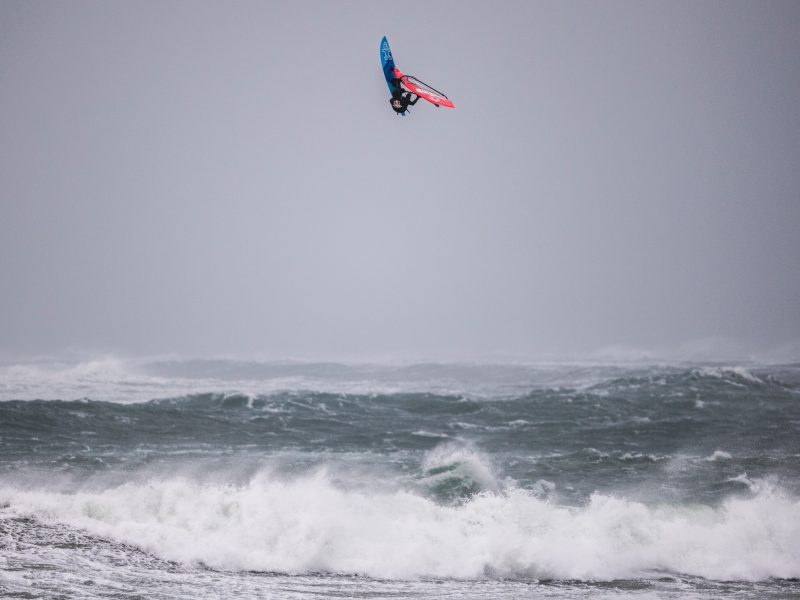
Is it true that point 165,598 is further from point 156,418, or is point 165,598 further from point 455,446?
point 156,418

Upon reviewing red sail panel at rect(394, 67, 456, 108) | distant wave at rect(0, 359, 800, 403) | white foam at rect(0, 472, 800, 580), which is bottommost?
white foam at rect(0, 472, 800, 580)

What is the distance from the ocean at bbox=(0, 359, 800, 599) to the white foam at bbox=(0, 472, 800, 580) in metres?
0.04

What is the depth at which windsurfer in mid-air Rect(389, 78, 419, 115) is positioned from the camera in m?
12.0

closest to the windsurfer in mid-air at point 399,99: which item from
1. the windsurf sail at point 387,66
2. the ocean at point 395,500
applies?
the windsurf sail at point 387,66

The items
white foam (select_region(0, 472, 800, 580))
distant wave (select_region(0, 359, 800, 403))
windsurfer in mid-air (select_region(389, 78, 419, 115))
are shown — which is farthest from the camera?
distant wave (select_region(0, 359, 800, 403))

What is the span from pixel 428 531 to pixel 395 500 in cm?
179

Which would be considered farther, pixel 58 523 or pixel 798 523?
pixel 798 523

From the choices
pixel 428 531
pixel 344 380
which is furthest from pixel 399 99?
pixel 344 380

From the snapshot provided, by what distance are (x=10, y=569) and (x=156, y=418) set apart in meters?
14.6

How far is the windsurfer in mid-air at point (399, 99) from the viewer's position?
12008 mm

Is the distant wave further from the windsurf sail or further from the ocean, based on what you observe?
the windsurf sail

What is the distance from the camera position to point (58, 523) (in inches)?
449

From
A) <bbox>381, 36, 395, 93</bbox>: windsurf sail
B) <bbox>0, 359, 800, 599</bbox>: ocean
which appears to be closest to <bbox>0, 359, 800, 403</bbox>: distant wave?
<bbox>0, 359, 800, 599</bbox>: ocean

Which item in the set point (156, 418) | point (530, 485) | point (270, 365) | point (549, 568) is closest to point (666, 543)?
point (549, 568)
